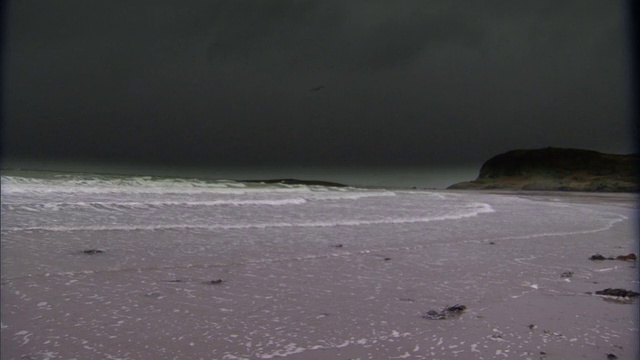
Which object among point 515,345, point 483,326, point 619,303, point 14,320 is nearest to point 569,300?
point 619,303

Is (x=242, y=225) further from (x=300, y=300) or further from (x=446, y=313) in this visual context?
(x=446, y=313)

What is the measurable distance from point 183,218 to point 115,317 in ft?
20.9

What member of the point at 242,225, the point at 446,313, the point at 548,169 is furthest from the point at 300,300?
the point at 548,169

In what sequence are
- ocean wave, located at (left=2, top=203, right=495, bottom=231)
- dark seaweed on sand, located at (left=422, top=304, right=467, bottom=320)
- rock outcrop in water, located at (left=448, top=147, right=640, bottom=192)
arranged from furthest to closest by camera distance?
rock outcrop in water, located at (left=448, top=147, right=640, bottom=192) < ocean wave, located at (left=2, top=203, right=495, bottom=231) < dark seaweed on sand, located at (left=422, top=304, right=467, bottom=320)

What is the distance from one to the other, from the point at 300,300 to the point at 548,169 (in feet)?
370

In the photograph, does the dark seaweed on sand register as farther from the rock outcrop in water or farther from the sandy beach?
the rock outcrop in water

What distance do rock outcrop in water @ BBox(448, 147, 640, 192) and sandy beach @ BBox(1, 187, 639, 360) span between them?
85.1 meters

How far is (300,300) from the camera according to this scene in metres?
3.67

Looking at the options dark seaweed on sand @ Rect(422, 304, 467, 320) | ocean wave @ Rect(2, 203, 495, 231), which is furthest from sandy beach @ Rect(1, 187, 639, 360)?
ocean wave @ Rect(2, 203, 495, 231)

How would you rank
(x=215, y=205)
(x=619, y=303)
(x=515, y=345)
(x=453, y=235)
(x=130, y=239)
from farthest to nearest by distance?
(x=215, y=205)
(x=453, y=235)
(x=130, y=239)
(x=619, y=303)
(x=515, y=345)

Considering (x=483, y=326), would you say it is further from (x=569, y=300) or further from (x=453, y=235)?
(x=453, y=235)

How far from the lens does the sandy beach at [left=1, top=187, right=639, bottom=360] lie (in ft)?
8.59

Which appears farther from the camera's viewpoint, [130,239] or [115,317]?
[130,239]

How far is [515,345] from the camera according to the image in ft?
8.86
